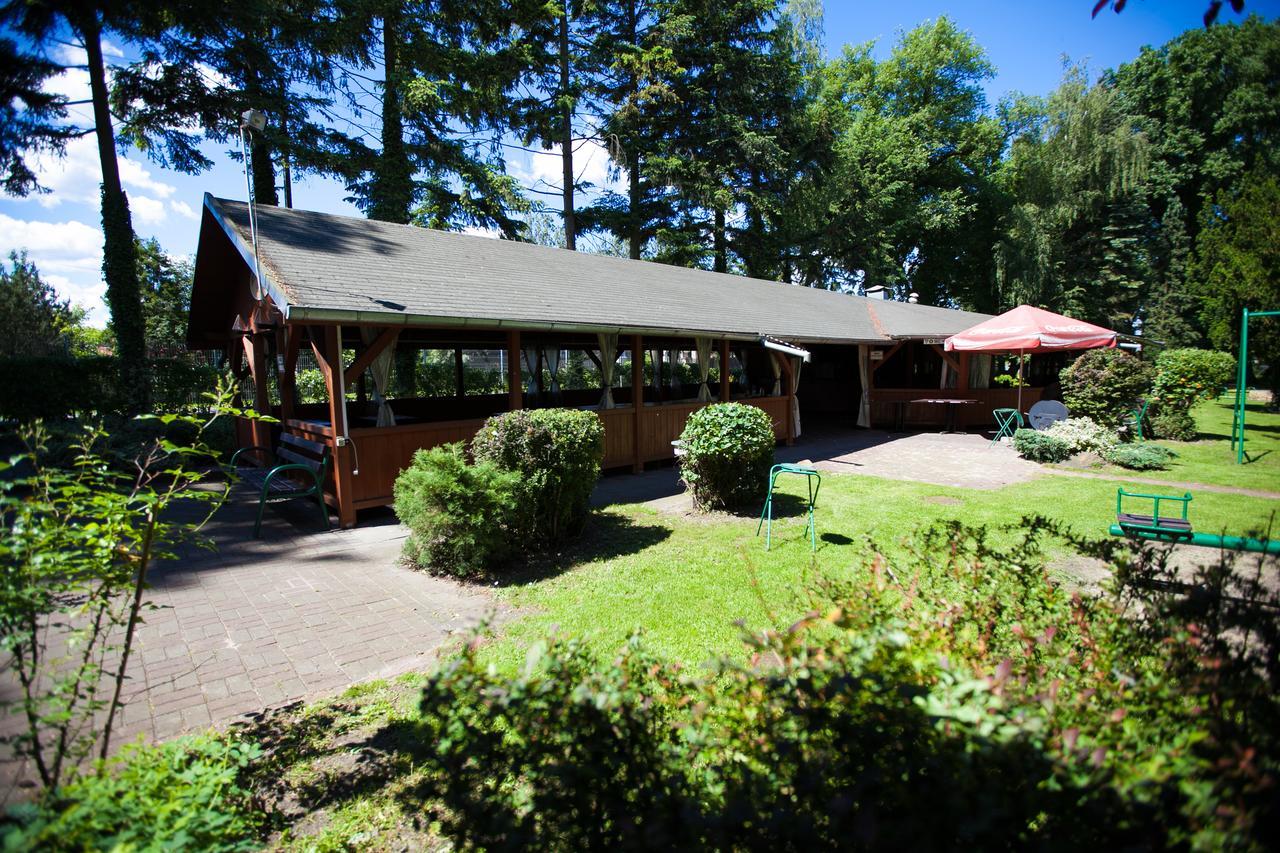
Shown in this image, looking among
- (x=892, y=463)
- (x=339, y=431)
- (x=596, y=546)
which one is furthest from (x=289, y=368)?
(x=892, y=463)

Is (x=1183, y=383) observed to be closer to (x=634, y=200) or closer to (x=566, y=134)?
(x=634, y=200)

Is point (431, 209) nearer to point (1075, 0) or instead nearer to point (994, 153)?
point (1075, 0)

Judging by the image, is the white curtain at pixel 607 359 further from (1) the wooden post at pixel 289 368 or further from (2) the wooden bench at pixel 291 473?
(1) the wooden post at pixel 289 368

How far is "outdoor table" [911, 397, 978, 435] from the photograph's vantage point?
17.2 metres

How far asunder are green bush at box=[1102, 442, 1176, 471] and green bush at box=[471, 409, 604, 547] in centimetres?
1099

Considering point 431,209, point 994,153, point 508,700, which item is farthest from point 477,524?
point 994,153

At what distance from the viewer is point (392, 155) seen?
20688 millimetres

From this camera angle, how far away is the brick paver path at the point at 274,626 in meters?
3.69

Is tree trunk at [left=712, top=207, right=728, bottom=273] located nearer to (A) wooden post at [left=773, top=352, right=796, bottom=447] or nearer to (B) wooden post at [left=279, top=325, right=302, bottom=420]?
(A) wooden post at [left=773, top=352, right=796, bottom=447]

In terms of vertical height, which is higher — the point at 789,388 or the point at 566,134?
the point at 566,134

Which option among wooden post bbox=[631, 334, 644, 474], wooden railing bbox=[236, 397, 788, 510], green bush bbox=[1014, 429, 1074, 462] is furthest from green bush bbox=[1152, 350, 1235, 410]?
wooden post bbox=[631, 334, 644, 474]

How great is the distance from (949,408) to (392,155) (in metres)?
21.7

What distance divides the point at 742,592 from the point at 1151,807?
4.13 m

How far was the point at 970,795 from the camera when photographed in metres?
1.38
